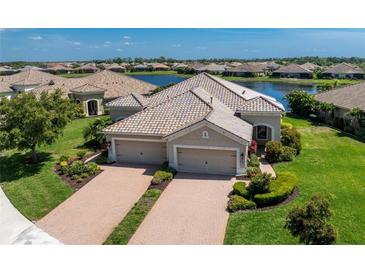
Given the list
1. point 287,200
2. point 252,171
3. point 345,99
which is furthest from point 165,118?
point 345,99

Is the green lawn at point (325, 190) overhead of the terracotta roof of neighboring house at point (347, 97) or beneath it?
beneath

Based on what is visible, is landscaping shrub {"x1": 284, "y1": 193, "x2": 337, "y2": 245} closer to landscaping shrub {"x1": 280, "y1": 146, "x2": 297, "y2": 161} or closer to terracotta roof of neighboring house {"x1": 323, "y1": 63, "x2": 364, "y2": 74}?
landscaping shrub {"x1": 280, "y1": 146, "x2": 297, "y2": 161}

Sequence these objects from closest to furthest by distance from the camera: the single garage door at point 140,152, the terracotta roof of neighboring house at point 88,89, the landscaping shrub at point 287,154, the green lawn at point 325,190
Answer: the green lawn at point 325,190, the single garage door at point 140,152, the landscaping shrub at point 287,154, the terracotta roof of neighboring house at point 88,89

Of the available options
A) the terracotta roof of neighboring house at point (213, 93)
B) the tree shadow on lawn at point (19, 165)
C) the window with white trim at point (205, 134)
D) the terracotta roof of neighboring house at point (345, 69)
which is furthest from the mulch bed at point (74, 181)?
the terracotta roof of neighboring house at point (345, 69)

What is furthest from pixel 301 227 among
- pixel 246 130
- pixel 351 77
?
pixel 351 77

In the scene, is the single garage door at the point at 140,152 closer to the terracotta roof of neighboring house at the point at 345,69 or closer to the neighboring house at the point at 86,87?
the neighboring house at the point at 86,87

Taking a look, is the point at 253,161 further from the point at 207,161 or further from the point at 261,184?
the point at 261,184
